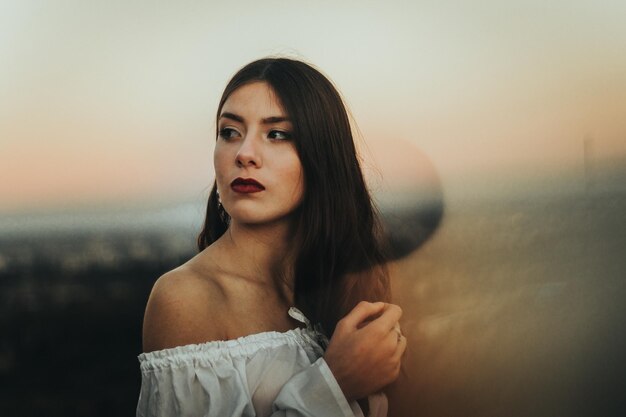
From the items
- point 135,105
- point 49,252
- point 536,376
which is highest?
point 135,105

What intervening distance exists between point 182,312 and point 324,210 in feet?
1.08

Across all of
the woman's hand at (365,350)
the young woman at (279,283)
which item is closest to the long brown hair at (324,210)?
the young woman at (279,283)

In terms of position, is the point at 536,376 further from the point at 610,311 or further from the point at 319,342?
the point at 319,342

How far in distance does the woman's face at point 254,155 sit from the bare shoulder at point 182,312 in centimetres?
14

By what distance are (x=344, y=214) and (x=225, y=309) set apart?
0.30 meters

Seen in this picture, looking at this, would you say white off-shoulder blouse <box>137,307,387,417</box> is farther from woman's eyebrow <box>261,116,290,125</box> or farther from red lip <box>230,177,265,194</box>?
woman's eyebrow <box>261,116,290,125</box>

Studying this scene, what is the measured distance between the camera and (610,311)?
4.67ft

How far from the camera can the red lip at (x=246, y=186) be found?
1.19m

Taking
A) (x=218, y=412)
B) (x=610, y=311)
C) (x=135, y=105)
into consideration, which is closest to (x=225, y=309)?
(x=218, y=412)

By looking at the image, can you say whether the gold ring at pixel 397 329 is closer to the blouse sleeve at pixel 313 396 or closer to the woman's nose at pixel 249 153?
the blouse sleeve at pixel 313 396

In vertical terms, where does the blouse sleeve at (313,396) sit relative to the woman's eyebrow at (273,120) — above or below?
below

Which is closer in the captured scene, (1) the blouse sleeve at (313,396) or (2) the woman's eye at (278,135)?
(1) the blouse sleeve at (313,396)

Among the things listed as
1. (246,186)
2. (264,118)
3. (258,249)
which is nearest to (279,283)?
(258,249)

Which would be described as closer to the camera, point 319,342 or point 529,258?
point 319,342
